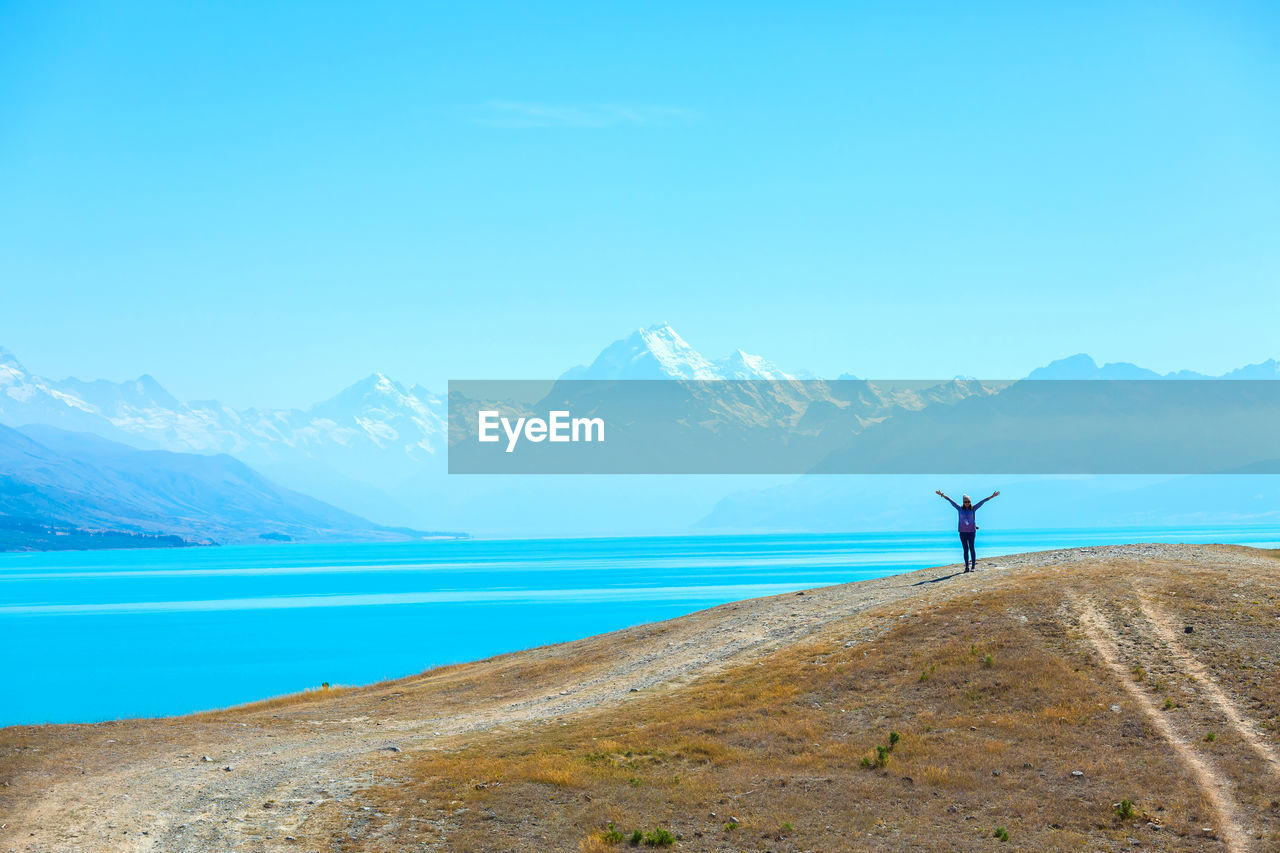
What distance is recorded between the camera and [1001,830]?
20.2 m

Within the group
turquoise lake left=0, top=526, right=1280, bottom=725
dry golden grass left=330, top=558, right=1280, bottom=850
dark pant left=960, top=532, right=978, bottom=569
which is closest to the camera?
dry golden grass left=330, top=558, right=1280, bottom=850

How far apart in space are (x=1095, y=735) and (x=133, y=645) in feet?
388

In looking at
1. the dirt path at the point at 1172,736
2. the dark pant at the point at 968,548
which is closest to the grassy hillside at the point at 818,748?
the dirt path at the point at 1172,736

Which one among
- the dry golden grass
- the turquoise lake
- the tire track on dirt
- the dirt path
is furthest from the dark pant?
the turquoise lake

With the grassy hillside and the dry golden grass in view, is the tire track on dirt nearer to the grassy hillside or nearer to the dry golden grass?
the grassy hillside

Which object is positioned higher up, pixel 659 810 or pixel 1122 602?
pixel 1122 602

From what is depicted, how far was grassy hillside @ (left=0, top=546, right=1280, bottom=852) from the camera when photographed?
20953 mm

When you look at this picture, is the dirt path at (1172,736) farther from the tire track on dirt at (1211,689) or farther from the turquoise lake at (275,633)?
the turquoise lake at (275,633)

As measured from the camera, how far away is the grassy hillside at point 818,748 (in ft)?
68.7

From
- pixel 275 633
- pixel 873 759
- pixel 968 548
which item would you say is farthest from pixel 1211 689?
pixel 275 633

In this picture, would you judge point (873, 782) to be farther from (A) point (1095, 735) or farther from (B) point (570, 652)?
(B) point (570, 652)

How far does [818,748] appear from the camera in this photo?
85.3ft

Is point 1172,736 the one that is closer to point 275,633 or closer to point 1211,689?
point 1211,689

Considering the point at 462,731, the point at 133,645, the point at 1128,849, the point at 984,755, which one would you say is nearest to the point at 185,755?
the point at 462,731
